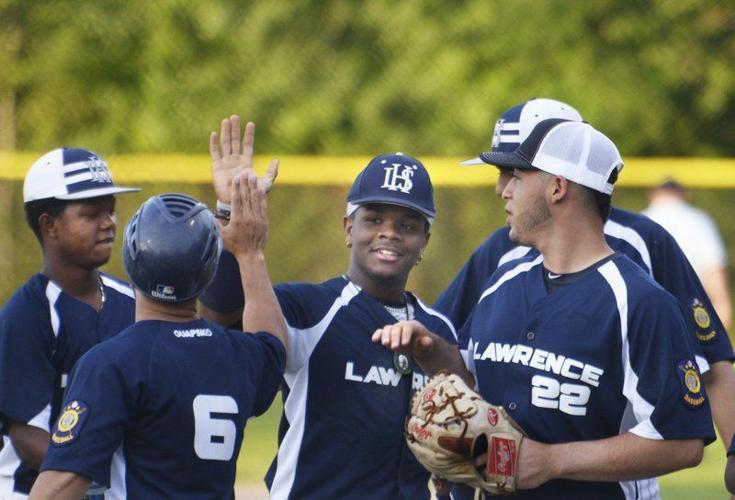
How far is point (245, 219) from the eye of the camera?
13.9 feet

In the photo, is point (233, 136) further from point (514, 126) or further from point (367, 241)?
point (514, 126)

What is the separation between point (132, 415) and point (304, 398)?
95 cm

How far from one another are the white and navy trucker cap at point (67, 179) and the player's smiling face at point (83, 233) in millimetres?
42

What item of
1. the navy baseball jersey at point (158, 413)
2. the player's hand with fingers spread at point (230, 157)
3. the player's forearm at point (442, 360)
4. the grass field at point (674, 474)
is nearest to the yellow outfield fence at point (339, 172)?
the grass field at point (674, 474)

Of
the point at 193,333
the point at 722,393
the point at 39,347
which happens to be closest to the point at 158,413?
the point at 193,333

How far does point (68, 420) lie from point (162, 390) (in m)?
0.27

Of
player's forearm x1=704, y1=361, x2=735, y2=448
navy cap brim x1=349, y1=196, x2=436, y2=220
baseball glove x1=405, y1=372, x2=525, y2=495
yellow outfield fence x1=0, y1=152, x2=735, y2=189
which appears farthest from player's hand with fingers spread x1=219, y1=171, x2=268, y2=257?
yellow outfield fence x1=0, y1=152, x2=735, y2=189

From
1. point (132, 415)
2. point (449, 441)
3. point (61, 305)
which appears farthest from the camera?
point (61, 305)

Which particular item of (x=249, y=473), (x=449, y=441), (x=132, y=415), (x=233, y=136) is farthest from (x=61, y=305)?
(x=249, y=473)

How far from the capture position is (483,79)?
1792 centimetres

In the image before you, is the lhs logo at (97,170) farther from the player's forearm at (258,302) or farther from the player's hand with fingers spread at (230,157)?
the player's forearm at (258,302)

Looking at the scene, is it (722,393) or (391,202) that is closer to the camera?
(391,202)

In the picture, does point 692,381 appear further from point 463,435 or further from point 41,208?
point 41,208

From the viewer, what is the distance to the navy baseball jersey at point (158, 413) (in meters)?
3.58
